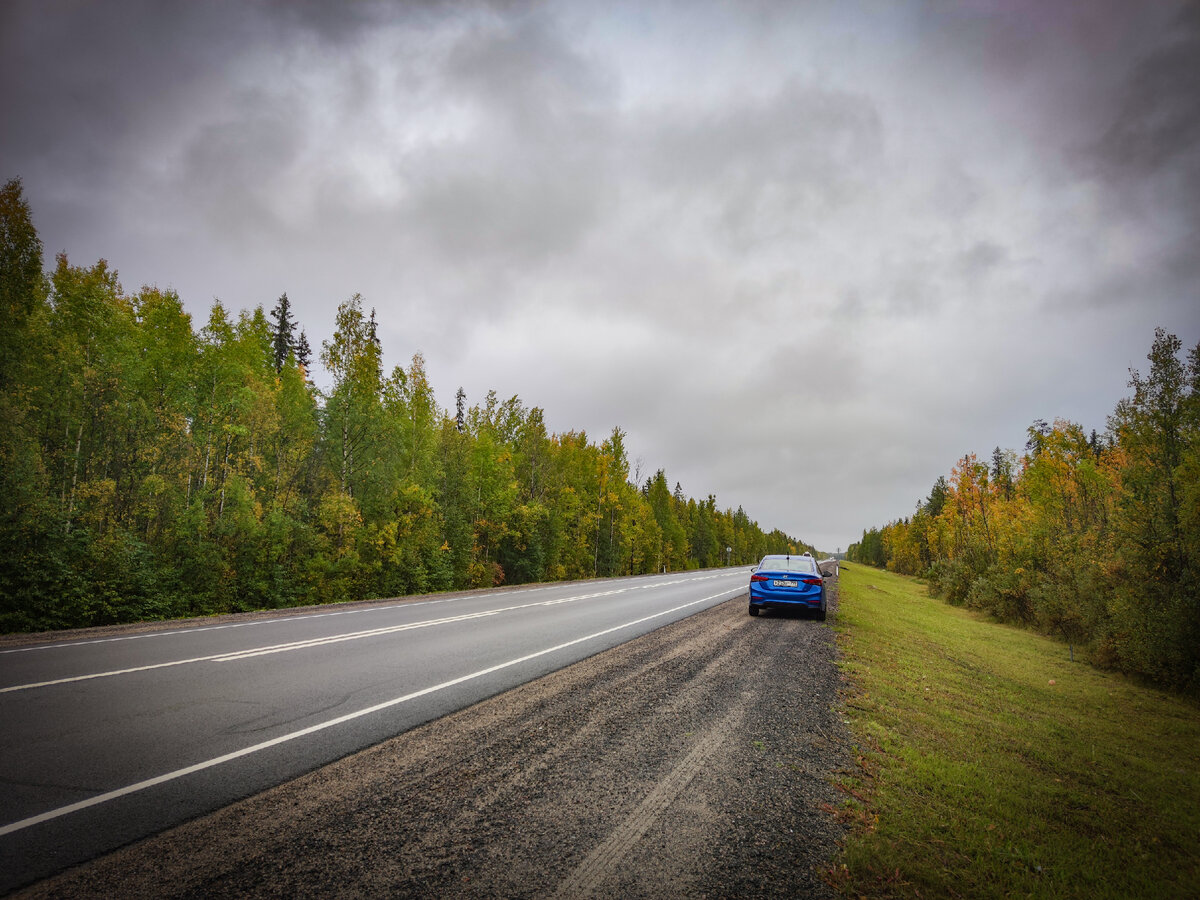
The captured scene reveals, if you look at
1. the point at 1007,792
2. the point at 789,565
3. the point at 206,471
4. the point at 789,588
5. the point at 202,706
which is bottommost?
the point at 1007,792

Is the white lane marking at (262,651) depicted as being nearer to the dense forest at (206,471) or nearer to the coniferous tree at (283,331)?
the dense forest at (206,471)

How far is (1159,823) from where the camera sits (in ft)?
14.3

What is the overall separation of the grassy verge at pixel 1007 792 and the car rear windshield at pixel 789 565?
→ 13.4ft

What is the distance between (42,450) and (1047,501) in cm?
4237

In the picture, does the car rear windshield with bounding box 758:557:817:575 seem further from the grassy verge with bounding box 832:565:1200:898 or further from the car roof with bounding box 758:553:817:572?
the grassy verge with bounding box 832:565:1200:898

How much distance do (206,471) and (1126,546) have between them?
30.6 metres

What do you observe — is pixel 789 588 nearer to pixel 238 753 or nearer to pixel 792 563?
pixel 792 563

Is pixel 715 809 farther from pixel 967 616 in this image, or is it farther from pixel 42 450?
pixel 967 616

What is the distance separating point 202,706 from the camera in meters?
5.29

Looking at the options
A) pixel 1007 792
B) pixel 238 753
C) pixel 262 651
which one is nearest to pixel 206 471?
pixel 262 651

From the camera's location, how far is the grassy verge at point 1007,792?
10.2 ft

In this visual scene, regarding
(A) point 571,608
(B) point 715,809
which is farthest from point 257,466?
(B) point 715,809

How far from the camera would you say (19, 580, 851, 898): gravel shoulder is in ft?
8.69

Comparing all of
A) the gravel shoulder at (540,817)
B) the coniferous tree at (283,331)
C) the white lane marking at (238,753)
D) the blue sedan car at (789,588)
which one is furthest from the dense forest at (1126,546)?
the coniferous tree at (283,331)
